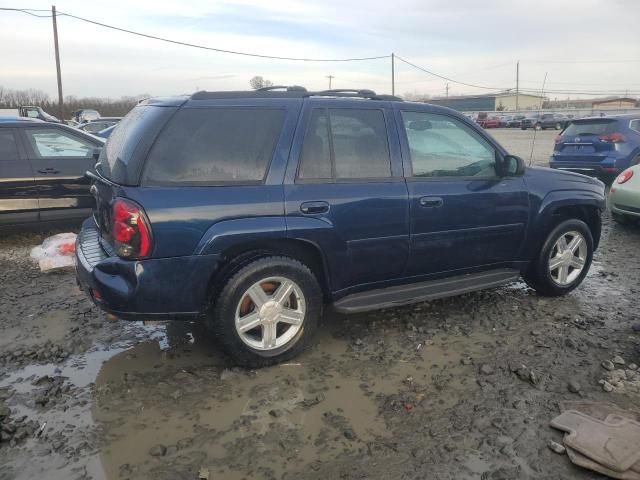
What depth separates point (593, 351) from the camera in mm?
3945

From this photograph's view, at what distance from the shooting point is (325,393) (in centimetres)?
339

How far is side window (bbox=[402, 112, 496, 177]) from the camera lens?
415cm

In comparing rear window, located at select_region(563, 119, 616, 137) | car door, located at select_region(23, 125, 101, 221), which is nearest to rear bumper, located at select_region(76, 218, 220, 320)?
car door, located at select_region(23, 125, 101, 221)

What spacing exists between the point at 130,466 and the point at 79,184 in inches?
207

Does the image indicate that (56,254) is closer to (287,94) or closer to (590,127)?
(287,94)

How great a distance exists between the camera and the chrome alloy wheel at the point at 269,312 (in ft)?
11.7

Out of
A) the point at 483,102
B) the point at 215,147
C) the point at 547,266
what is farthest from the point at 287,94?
the point at 483,102

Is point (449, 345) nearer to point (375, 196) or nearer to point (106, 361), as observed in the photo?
point (375, 196)

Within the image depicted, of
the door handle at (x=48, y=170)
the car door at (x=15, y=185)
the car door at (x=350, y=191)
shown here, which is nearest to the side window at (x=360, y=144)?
the car door at (x=350, y=191)

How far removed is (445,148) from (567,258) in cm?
175

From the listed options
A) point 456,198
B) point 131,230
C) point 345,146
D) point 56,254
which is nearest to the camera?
point 131,230

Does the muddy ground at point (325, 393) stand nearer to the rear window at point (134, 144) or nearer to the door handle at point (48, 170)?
the rear window at point (134, 144)

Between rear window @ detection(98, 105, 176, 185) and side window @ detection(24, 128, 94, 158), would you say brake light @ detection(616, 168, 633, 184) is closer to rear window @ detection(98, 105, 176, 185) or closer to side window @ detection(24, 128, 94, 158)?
rear window @ detection(98, 105, 176, 185)

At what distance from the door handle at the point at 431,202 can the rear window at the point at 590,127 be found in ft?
29.6
